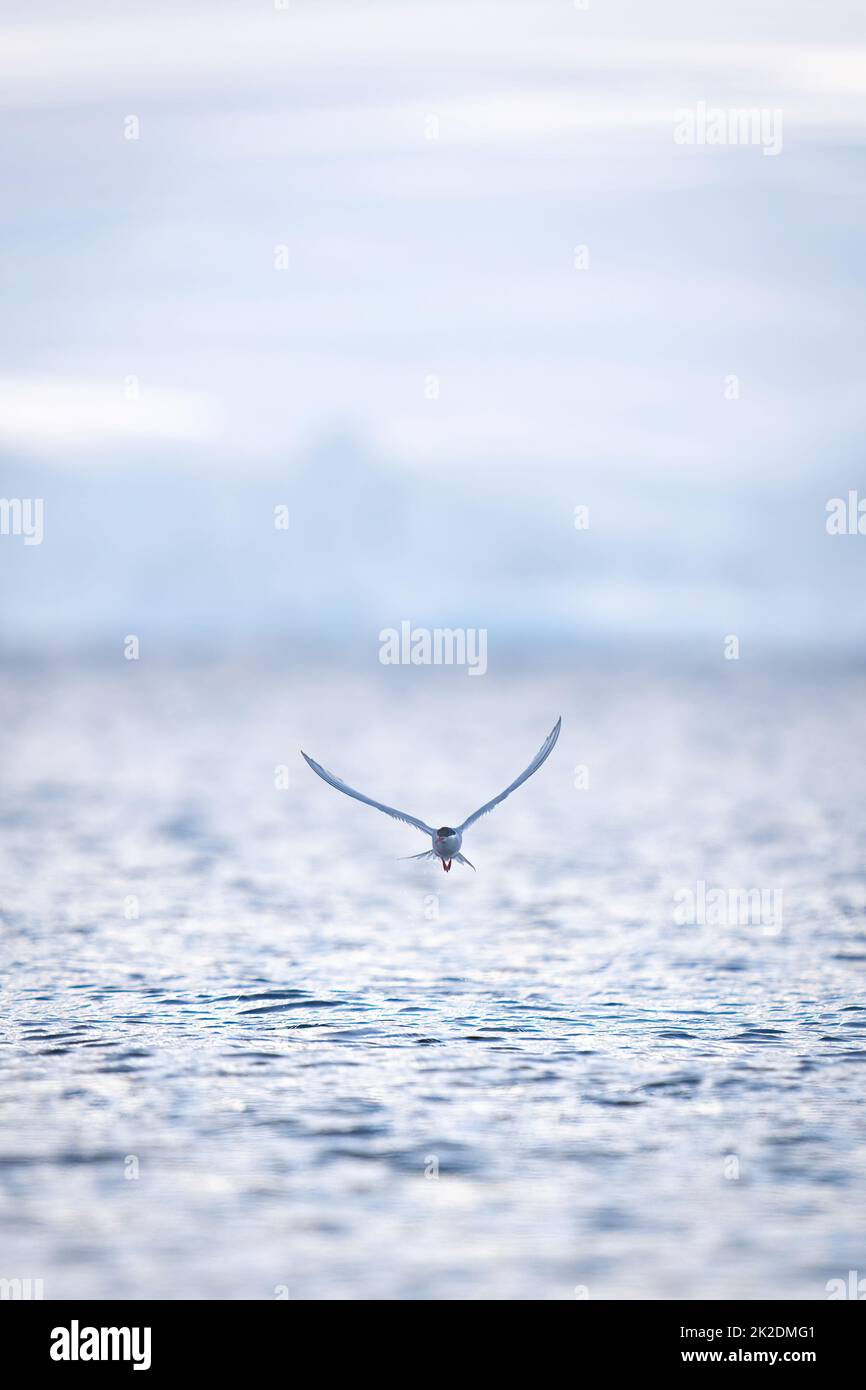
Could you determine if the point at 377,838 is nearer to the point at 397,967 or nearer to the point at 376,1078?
the point at 397,967

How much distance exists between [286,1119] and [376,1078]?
7.50ft

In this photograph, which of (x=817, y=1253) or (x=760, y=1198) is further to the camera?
(x=760, y=1198)

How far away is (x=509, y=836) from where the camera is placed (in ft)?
231

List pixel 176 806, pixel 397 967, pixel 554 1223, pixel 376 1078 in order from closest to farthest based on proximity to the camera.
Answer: pixel 554 1223 → pixel 376 1078 → pixel 397 967 → pixel 176 806

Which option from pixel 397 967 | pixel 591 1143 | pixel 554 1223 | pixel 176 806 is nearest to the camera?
pixel 554 1223

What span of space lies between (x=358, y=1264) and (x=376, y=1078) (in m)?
6.75

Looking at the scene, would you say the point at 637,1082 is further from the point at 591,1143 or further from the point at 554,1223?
the point at 554,1223

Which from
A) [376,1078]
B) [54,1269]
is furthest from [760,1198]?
[54,1269]

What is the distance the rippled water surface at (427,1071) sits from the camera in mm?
21750

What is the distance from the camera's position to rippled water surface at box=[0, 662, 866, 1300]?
21.8m

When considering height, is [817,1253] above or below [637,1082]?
below

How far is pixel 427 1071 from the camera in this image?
28.4 meters

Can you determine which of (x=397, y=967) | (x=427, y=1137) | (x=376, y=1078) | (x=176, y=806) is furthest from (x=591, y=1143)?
(x=176, y=806)
